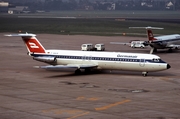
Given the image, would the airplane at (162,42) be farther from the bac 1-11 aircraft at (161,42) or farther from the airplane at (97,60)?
the airplane at (97,60)

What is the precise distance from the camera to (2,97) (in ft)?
139

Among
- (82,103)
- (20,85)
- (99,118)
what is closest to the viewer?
(99,118)

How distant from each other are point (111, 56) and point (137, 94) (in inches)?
492

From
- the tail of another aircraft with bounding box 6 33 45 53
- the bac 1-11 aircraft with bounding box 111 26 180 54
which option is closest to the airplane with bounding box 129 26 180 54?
the bac 1-11 aircraft with bounding box 111 26 180 54

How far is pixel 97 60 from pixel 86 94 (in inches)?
519

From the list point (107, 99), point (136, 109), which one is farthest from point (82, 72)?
point (136, 109)

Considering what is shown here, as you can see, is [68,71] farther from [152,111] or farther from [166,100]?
[152,111]

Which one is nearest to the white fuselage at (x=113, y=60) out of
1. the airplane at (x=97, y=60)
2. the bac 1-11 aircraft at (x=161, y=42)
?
the airplane at (x=97, y=60)

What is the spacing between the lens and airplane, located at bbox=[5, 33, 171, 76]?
181ft

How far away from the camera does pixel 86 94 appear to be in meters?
44.4

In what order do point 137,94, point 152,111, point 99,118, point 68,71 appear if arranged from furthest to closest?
point 68,71
point 137,94
point 152,111
point 99,118

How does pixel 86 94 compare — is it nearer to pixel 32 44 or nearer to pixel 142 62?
pixel 142 62

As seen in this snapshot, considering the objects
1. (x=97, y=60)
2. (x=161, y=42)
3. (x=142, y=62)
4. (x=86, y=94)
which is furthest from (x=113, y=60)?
(x=161, y=42)

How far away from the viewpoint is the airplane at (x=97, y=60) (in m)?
55.2
